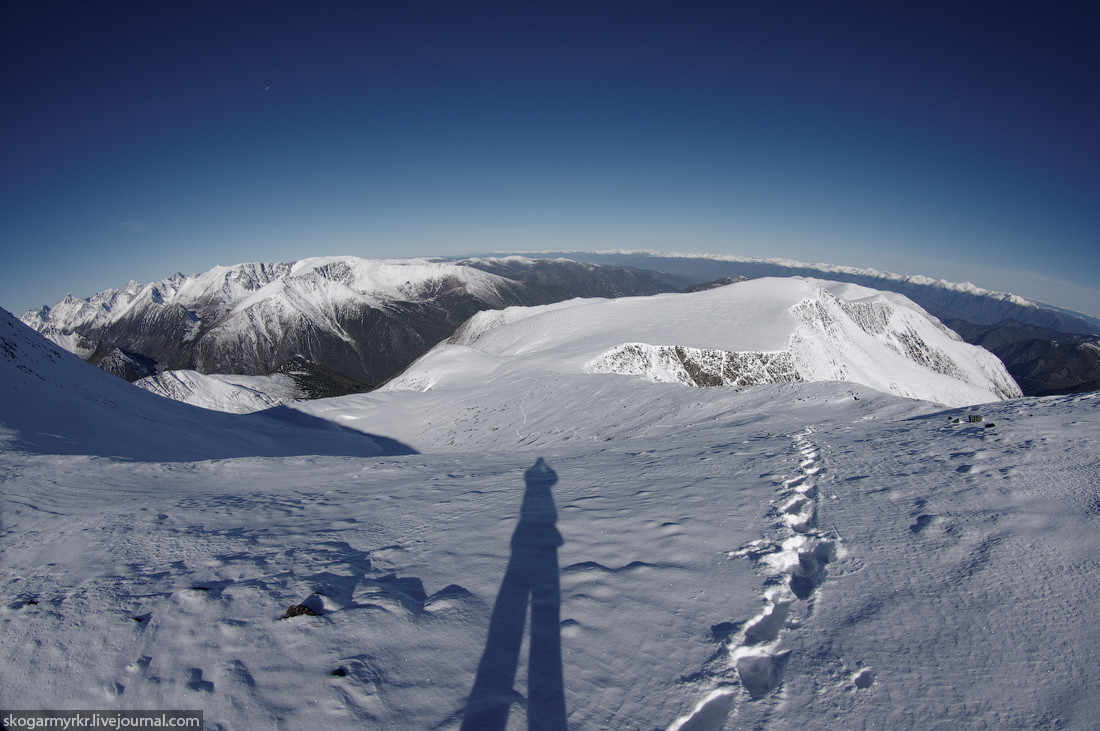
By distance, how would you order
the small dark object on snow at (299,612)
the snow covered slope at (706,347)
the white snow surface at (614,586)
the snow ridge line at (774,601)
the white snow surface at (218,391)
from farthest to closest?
1. the white snow surface at (218,391)
2. the snow covered slope at (706,347)
3. the small dark object on snow at (299,612)
4. the snow ridge line at (774,601)
5. the white snow surface at (614,586)

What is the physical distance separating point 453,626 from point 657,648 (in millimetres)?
2338

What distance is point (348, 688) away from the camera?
409cm

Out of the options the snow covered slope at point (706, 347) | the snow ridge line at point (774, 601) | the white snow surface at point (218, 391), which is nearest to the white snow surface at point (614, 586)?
the snow ridge line at point (774, 601)

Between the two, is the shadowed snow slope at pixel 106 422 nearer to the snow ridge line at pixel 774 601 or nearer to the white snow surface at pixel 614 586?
the white snow surface at pixel 614 586

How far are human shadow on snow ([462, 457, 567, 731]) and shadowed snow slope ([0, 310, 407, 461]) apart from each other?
14.8 metres

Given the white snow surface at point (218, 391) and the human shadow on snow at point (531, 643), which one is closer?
the human shadow on snow at point (531, 643)

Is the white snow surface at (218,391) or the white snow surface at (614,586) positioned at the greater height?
the white snow surface at (614,586)

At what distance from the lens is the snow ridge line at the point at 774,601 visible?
4.09m

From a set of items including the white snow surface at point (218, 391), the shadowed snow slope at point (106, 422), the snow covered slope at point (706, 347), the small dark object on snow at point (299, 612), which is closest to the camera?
the small dark object on snow at point (299, 612)

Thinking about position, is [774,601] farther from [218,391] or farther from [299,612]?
[218,391]

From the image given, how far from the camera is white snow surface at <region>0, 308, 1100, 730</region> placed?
155 inches

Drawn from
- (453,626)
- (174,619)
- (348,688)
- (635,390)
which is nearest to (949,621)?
(453,626)

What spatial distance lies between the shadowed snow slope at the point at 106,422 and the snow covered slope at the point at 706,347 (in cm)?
1856

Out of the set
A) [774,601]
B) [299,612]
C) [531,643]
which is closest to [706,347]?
[774,601]
